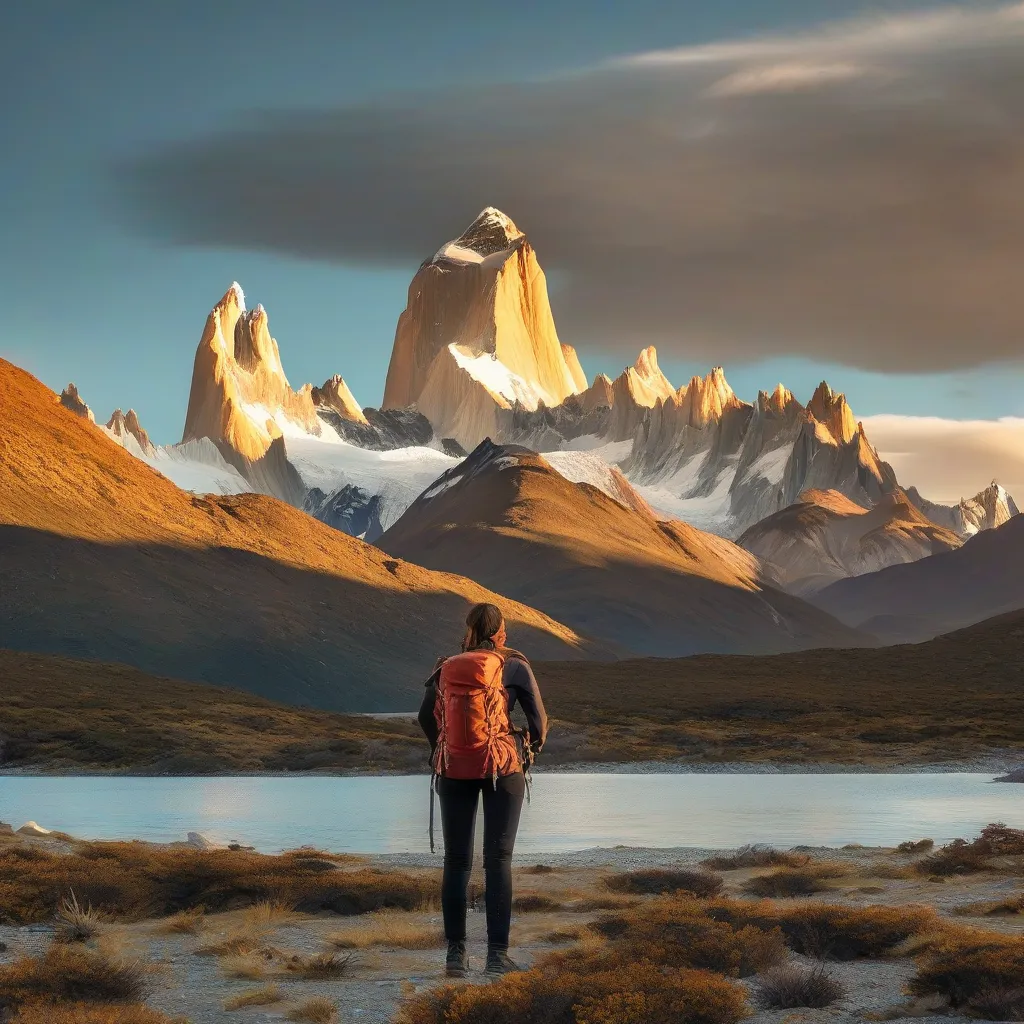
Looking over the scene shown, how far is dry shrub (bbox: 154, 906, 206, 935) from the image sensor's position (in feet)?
63.1

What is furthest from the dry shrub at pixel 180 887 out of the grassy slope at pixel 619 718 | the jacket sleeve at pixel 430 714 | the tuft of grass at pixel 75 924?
the grassy slope at pixel 619 718

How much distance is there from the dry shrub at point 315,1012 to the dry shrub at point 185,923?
6143 millimetres

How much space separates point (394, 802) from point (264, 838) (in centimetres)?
1827

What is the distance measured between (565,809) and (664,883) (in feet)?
103

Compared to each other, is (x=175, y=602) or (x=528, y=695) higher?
(x=175, y=602)

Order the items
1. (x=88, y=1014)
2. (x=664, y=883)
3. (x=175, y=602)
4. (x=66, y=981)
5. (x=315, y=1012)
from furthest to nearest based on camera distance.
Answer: (x=175, y=602) → (x=664, y=883) → (x=66, y=981) → (x=315, y=1012) → (x=88, y=1014)

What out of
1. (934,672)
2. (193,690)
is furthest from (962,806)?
(934,672)

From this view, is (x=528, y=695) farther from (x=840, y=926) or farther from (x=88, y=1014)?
(x=840, y=926)

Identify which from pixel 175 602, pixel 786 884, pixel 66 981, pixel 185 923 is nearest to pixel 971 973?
pixel 66 981

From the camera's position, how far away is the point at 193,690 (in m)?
132

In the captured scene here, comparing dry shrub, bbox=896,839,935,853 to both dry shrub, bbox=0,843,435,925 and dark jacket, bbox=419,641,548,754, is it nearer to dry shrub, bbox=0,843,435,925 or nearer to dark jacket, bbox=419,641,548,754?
dry shrub, bbox=0,843,435,925

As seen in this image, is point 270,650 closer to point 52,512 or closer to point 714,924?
point 52,512

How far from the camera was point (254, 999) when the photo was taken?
550 inches

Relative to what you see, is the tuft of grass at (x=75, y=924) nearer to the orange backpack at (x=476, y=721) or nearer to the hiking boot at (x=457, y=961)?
the hiking boot at (x=457, y=961)
